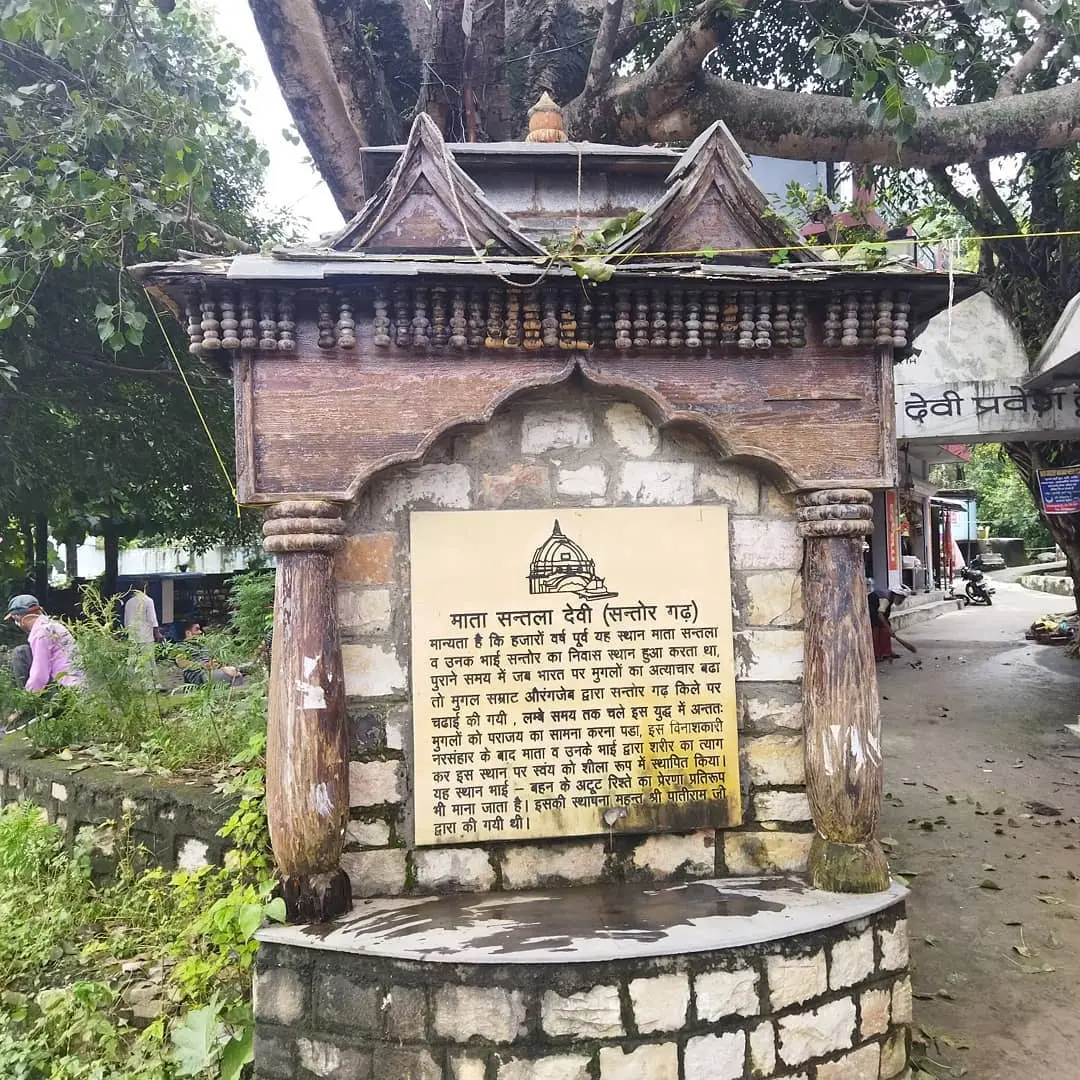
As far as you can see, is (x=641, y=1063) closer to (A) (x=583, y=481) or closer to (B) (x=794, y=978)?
(B) (x=794, y=978)

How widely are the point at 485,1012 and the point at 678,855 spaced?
99 cm

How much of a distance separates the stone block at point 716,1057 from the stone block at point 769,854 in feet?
2.14

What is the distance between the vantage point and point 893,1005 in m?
2.99

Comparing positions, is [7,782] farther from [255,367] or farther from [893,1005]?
[893,1005]

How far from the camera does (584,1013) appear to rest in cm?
262

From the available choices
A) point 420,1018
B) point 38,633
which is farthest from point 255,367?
point 38,633

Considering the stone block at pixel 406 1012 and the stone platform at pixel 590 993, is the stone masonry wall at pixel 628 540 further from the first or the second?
A: the stone block at pixel 406 1012

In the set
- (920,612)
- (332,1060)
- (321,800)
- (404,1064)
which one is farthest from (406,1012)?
(920,612)

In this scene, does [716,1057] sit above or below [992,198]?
below

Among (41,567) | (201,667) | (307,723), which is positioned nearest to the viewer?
(307,723)

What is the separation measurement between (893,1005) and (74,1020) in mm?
3252

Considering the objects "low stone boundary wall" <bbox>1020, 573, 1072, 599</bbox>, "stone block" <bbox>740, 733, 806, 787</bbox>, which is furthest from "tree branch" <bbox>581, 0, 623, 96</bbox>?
"low stone boundary wall" <bbox>1020, 573, 1072, 599</bbox>

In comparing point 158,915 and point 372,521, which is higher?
point 372,521

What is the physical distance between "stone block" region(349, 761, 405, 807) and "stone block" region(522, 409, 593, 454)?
51.5 inches
